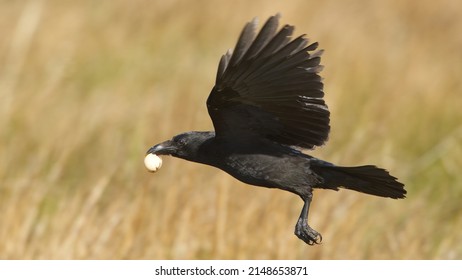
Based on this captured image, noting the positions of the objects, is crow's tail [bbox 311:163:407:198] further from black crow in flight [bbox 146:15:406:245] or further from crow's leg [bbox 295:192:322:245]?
crow's leg [bbox 295:192:322:245]

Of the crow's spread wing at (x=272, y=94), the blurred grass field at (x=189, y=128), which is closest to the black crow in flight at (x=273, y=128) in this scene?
the crow's spread wing at (x=272, y=94)

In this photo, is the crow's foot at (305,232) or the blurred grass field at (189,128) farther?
the blurred grass field at (189,128)

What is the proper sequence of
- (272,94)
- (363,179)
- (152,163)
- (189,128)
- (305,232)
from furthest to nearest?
(189,128)
(363,179)
(272,94)
(152,163)
(305,232)

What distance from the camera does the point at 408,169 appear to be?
7.10 metres

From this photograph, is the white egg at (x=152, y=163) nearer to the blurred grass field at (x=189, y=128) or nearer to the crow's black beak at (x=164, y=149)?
the crow's black beak at (x=164, y=149)

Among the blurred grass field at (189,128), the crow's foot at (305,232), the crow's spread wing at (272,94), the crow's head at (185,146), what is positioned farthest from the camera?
the blurred grass field at (189,128)

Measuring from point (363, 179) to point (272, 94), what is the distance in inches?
18.2

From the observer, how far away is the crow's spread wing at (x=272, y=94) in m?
3.44

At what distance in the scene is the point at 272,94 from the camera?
3650 mm

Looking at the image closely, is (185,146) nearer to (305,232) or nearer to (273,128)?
(273,128)

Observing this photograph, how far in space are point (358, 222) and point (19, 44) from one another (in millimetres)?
3391

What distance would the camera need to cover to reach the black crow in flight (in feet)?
11.3

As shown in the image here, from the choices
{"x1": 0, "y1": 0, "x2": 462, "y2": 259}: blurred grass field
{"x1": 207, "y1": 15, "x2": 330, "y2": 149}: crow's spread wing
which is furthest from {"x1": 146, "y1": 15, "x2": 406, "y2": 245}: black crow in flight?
{"x1": 0, "y1": 0, "x2": 462, "y2": 259}: blurred grass field

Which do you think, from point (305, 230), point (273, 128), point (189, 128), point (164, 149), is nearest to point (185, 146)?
point (164, 149)
